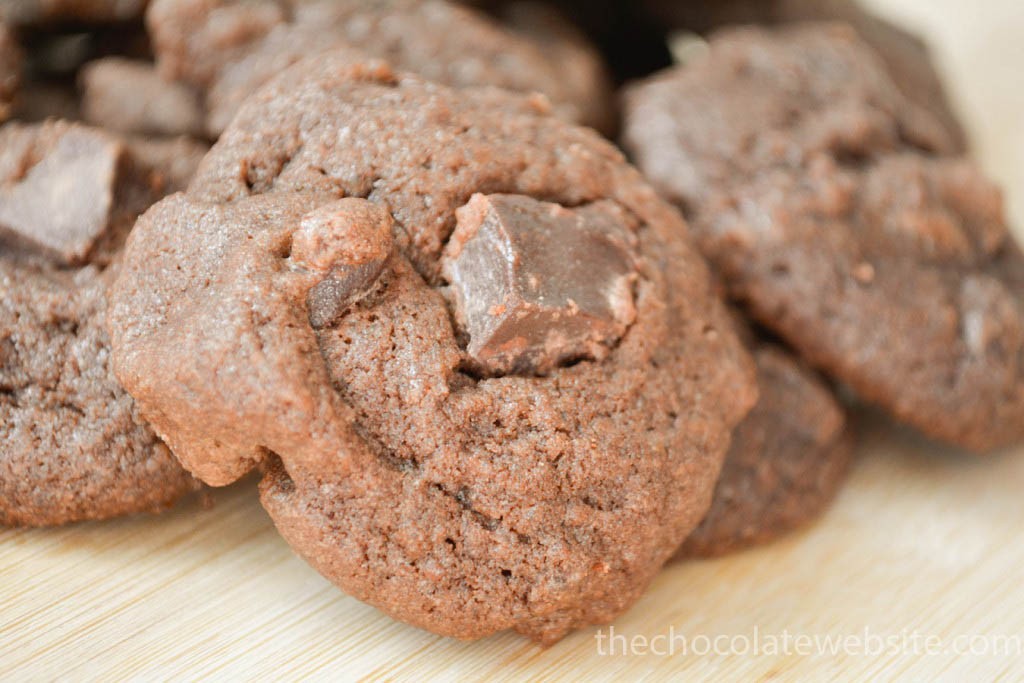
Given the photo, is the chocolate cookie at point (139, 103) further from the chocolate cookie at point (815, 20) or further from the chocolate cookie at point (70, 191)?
the chocolate cookie at point (815, 20)

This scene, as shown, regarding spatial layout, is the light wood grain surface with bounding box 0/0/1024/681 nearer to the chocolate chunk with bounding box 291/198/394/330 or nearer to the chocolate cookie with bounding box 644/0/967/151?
the chocolate chunk with bounding box 291/198/394/330

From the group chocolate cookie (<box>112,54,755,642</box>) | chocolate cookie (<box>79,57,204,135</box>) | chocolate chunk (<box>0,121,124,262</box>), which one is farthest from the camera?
chocolate cookie (<box>79,57,204,135</box>)

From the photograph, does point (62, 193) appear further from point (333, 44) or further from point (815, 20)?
point (815, 20)

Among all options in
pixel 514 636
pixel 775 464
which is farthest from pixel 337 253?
pixel 775 464

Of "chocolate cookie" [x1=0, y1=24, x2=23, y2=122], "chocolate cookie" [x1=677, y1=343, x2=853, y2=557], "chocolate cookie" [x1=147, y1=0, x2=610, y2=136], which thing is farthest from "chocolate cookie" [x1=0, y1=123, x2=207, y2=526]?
"chocolate cookie" [x1=677, y1=343, x2=853, y2=557]

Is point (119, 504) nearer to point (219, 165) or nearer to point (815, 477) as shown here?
point (219, 165)

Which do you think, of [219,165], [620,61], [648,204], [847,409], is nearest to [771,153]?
[648,204]
